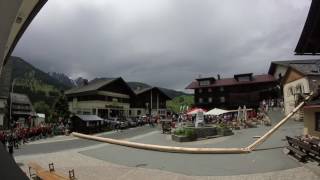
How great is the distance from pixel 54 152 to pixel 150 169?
33.7 feet

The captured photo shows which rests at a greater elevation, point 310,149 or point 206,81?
point 206,81

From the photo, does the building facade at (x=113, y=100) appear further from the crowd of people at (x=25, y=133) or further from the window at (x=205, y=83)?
the crowd of people at (x=25, y=133)

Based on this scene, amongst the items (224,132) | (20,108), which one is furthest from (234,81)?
(224,132)

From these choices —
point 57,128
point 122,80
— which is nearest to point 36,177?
point 57,128

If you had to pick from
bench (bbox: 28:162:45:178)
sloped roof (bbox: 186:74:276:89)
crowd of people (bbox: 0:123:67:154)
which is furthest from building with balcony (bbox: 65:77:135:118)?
bench (bbox: 28:162:45:178)

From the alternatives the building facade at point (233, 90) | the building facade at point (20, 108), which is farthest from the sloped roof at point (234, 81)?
the building facade at point (20, 108)

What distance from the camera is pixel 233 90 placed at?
243ft

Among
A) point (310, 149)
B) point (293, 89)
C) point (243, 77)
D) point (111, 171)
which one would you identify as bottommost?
point (111, 171)

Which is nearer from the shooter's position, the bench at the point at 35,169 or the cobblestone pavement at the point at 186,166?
the cobblestone pavement at the point at 186,166

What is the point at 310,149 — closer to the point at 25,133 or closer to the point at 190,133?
the point at 190,133

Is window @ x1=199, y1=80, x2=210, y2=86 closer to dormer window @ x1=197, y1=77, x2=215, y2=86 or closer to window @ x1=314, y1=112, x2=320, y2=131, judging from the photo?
dormer window @ x1=197, y1=77, x2=215, y2=86

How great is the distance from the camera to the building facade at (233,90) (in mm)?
68375

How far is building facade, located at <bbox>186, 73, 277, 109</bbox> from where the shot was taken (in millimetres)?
68375

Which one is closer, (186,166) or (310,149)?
(310,149)
